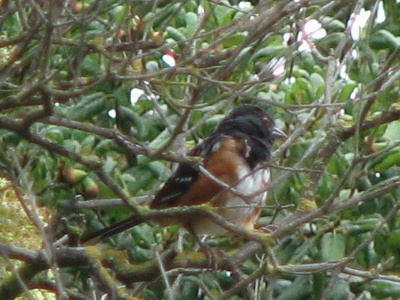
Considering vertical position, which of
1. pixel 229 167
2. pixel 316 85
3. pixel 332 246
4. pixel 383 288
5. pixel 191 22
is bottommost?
pixel 383 288

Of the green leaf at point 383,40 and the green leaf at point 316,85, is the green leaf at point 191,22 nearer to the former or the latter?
the green leaf at point 316,85

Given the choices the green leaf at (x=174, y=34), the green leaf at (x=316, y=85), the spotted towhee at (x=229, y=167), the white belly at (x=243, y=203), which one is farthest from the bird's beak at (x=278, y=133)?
the green leaf at (x=174, y=34)

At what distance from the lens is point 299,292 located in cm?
420

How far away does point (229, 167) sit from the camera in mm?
4828

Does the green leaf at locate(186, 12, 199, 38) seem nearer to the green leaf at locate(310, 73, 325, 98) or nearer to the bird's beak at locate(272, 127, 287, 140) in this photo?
the green leaf at locate(310, 73, 325, 98)

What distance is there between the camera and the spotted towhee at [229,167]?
4605 millimetres

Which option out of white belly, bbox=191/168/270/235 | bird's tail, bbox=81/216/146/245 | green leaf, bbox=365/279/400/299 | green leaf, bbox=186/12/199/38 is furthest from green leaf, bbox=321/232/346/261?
green leaf, bbox=186/12/199/38

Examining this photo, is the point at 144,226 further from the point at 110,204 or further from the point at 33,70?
the point at 33,70

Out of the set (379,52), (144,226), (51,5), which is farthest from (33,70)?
(379,52)

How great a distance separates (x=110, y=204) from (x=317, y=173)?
0.72m

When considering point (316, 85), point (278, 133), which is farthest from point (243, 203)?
point (316, 85)

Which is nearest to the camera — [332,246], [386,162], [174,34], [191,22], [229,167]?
[332,246]

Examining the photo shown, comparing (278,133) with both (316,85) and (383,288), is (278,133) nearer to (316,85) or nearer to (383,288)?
(316,85)

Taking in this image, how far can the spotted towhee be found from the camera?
461cm
